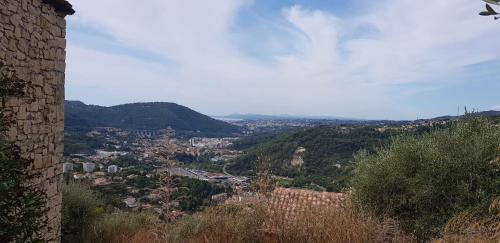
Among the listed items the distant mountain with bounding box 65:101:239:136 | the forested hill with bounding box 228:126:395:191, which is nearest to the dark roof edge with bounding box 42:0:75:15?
the forested hill with bounding box 228:126:395:191

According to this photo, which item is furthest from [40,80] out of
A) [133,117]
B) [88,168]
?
[133,117]

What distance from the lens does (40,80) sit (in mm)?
6117

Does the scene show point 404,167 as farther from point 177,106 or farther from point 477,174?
point 177,106

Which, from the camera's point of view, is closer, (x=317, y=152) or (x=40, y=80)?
(x=40, y=80)

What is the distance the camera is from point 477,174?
394 inches

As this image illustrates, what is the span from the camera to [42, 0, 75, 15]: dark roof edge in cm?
629

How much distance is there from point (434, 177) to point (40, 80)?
336 inches

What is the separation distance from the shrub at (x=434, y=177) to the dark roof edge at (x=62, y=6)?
7200 millimetres

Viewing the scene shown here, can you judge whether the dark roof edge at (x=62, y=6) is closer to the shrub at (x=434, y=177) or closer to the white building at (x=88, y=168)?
the shrub at (x=434, y=177)

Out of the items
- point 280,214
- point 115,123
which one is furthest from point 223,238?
point 115,123

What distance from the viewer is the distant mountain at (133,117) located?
55.5 m

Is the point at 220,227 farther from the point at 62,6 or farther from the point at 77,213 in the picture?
the point at 77,213

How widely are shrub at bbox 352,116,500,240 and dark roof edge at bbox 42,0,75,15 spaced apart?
283 inches

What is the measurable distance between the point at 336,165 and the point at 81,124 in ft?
107
